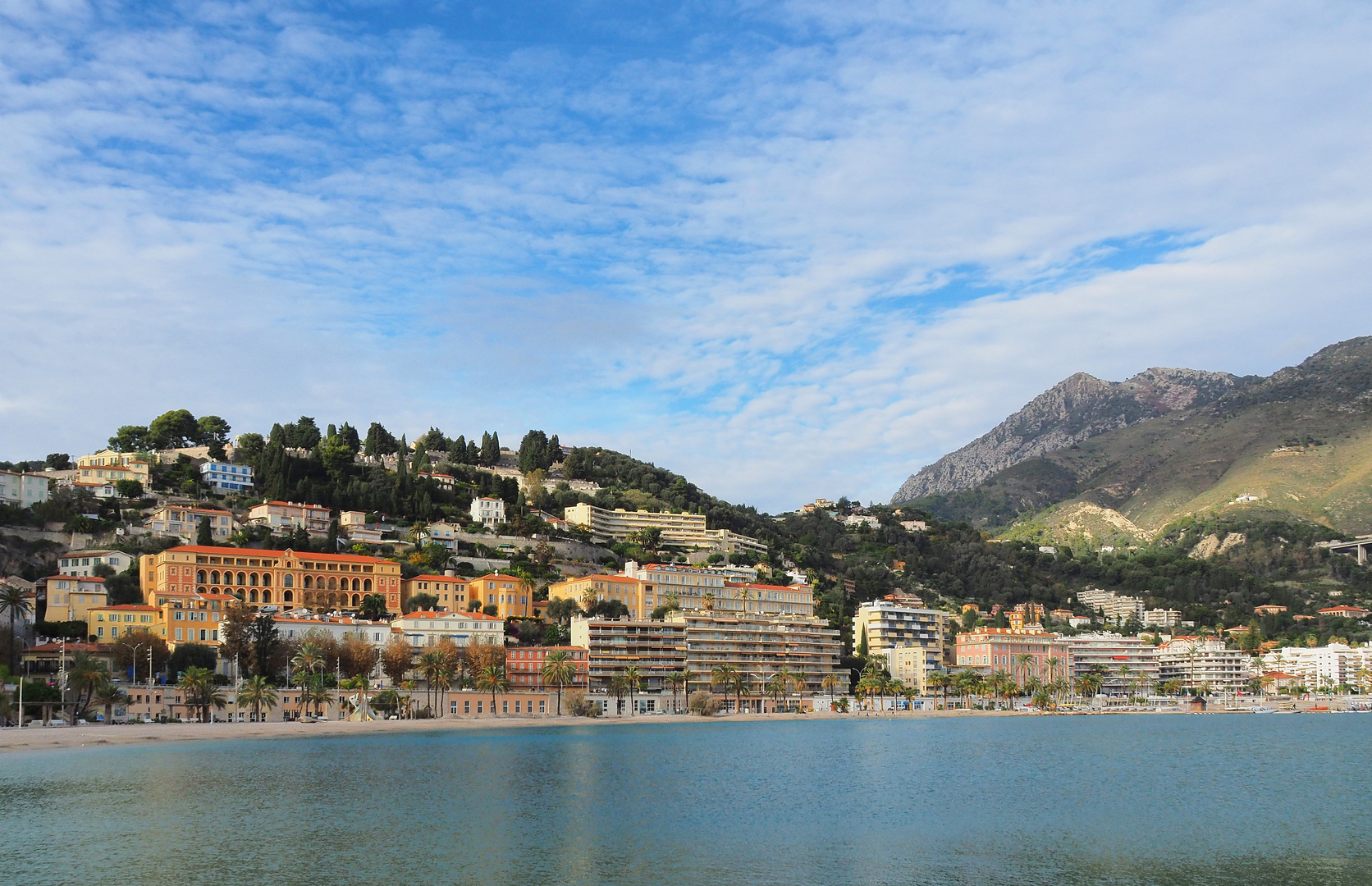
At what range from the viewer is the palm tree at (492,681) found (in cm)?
9565

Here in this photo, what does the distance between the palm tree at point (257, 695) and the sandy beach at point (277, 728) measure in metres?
2.12

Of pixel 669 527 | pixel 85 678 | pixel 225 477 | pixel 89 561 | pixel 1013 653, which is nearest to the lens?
pixel 85 678

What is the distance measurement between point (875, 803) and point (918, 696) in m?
89.8

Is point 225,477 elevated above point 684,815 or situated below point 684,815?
above

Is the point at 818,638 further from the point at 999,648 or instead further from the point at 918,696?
the point at 999,648

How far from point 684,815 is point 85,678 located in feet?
179

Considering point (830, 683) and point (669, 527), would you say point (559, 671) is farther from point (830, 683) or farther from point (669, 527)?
point (669, 527)

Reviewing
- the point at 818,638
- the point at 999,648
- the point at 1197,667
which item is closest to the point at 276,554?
the point at 818,638

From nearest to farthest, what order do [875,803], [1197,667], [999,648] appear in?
Result: 1. [875,803]
2. [999,648]
3. [1197,667]

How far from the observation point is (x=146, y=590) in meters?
101

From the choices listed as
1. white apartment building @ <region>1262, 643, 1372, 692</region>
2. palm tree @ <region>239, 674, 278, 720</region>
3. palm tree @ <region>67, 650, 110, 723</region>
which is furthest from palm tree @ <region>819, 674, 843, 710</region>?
white apartment building @ <region>1262, 643, 1372, 692</region>

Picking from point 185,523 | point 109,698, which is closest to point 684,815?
point 109,698

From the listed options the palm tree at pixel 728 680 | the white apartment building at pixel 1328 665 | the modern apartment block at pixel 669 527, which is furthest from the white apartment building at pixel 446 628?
the white apartment building at pixel 1328 665

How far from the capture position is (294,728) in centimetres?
7962
